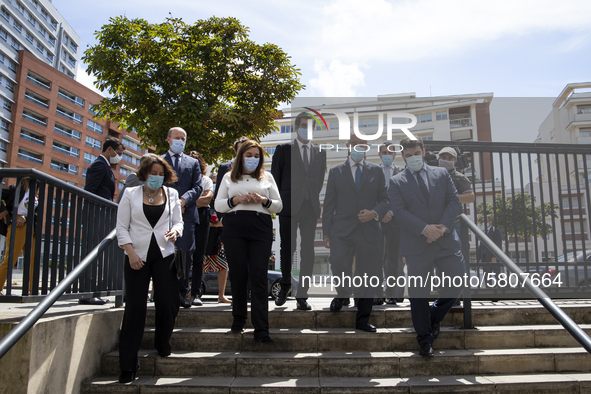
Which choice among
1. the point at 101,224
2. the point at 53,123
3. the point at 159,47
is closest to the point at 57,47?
the point at 53,123

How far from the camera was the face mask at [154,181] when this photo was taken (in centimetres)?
379

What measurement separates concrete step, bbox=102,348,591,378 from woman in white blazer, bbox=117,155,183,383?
0.77ft

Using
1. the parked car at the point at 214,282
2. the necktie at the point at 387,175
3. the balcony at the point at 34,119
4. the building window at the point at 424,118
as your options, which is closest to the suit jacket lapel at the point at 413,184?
the necktie at the point at 387,175

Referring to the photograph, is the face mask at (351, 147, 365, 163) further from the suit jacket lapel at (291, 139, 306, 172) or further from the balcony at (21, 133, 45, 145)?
the balcony at (21, 133, 45, 145)

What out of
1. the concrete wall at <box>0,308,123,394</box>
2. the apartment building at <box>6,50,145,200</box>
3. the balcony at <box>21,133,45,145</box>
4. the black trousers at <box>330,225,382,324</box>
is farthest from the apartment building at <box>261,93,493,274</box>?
the balcony at <box>21,133,45,145</box>

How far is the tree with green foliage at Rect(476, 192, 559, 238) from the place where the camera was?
516cm

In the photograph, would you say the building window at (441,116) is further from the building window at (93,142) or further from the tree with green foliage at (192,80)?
the building window at (93,142)

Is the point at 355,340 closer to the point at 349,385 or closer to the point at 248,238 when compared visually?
the point at 349,385

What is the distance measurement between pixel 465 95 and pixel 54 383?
4.66 meters

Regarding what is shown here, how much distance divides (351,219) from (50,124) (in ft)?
196

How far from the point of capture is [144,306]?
363cm

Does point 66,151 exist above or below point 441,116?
above

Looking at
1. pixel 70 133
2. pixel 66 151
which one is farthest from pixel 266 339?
pixel 70 133

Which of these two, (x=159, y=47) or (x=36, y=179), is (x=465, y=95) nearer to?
(x=36, y=179)
